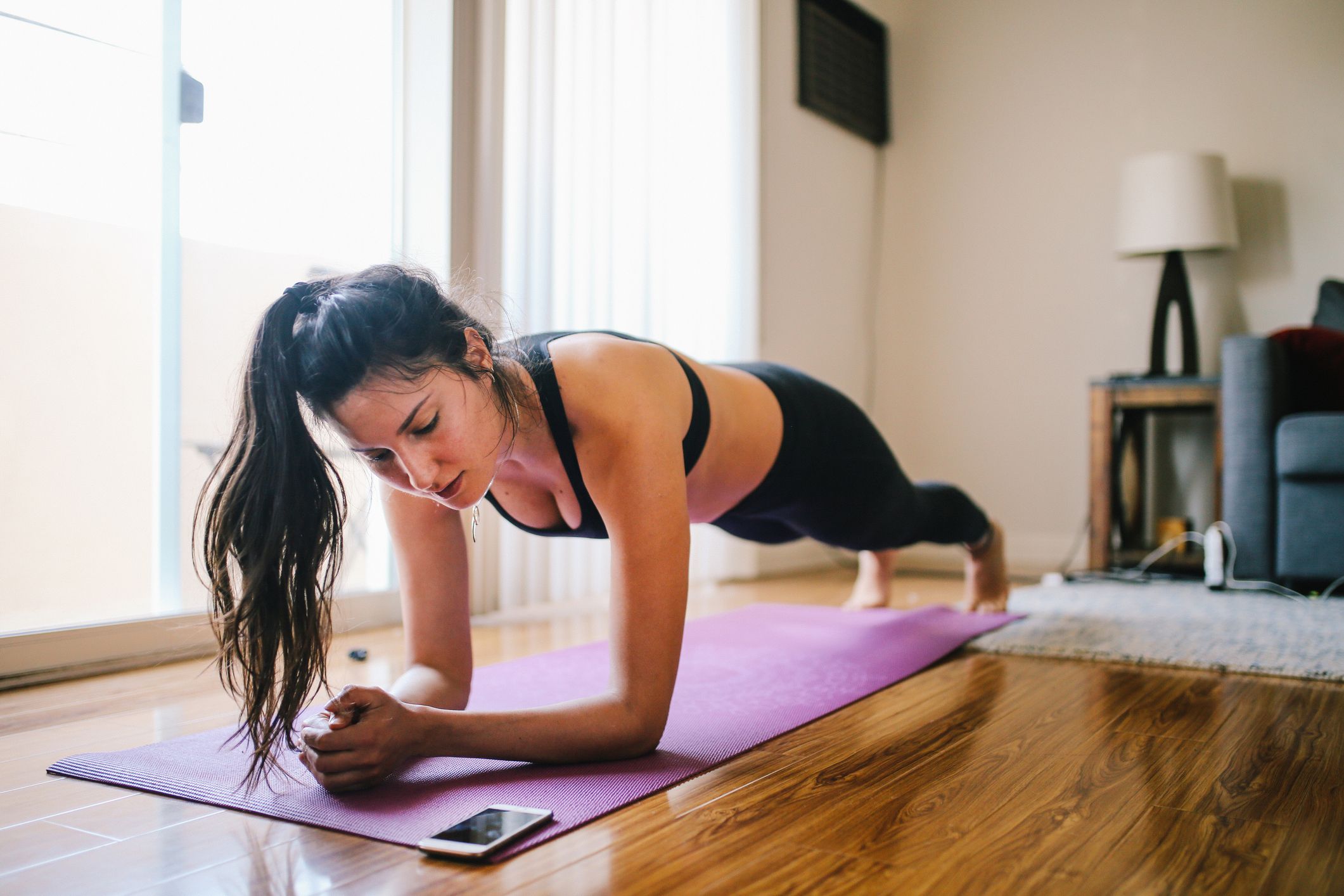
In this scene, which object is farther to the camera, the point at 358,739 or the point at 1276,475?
the point at 1276,475

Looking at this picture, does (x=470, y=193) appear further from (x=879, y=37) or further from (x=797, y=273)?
(x=879, y=37)

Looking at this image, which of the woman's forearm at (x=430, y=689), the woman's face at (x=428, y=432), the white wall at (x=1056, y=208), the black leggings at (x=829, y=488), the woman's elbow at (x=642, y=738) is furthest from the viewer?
the white wall at (x=1056, y=208)

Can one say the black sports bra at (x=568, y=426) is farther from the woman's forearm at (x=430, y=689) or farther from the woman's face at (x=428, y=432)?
the woman's forearm at (x=430, y=689)

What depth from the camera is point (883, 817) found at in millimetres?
1043

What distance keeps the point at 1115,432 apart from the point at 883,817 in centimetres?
268

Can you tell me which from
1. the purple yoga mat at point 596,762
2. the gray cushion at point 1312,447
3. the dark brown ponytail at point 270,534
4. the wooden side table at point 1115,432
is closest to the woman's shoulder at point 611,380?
the dark brown ponytail at point 270,534

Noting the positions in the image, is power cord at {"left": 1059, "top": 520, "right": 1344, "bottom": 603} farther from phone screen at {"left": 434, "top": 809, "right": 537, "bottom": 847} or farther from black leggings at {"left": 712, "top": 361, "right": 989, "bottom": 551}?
phone screen at {"left": 434, "top": 809, "right": 537, "bottom": 847}

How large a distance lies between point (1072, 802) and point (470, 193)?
2.01 metres

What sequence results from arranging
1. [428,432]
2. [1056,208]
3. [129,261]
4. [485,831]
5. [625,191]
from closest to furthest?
[485,831]
[428,432]
[129,261]
[625,191]
[1056,208]

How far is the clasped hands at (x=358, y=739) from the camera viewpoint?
3.54 feet

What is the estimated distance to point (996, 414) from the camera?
412 centimetres

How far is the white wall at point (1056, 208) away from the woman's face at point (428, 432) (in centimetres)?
316

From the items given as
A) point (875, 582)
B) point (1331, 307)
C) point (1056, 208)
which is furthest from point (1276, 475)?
point (1056, 208)

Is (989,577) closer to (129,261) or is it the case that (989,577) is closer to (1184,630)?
(1184,630)
